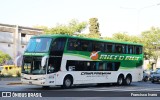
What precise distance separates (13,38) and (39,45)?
4588 cm

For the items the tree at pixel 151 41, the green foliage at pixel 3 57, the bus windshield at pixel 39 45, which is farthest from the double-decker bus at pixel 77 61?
the tree at pixel 151 41

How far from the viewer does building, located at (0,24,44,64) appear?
6819 cm

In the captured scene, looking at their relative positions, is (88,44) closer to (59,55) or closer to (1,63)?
(59,55)

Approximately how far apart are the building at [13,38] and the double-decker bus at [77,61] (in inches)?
1536

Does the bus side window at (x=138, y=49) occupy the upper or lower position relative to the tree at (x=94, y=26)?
lower

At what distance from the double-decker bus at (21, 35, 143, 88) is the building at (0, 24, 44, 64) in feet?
128

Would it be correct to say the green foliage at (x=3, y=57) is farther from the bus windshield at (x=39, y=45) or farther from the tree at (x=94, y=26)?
the bus windshield at (x=39, y=45)

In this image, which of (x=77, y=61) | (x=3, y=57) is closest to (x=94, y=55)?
(x=77, y=61)

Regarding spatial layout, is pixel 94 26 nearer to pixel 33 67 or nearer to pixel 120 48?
pixel 120 48

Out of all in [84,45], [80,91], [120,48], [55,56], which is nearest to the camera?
[80,91]

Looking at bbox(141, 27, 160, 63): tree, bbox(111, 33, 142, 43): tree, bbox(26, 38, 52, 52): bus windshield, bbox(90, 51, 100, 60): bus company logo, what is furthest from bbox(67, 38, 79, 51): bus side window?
bbox(141, 27, 160, 63): tree

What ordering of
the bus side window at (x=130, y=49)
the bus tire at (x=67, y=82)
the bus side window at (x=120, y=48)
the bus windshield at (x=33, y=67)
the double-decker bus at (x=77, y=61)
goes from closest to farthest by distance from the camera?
the bus windshield at (x=33, y=67)
the double-decker bus at (x=77, y=61)
the bus tire at (x=67, y=82)
the bus side window at (x=120, y=48)
the bus side window at (x=130, y=49)

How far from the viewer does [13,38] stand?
70.5 m

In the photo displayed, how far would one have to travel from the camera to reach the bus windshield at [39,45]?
25334mm
